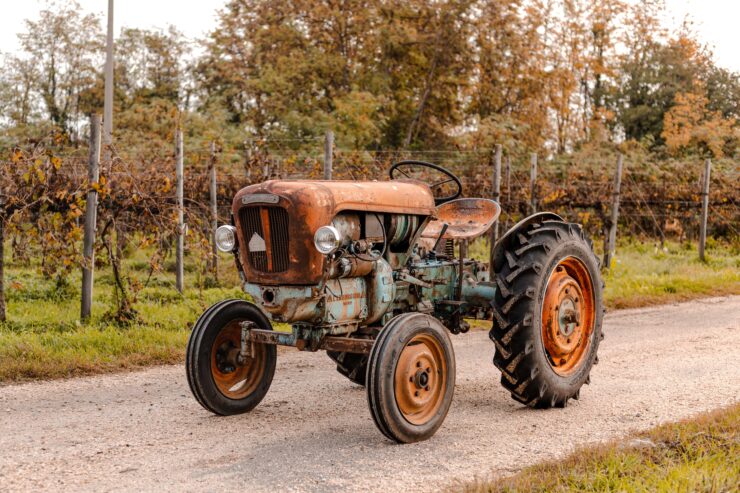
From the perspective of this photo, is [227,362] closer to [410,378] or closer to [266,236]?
[266,236]

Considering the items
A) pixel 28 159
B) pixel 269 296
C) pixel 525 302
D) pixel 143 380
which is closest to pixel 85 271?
pixel 28 159

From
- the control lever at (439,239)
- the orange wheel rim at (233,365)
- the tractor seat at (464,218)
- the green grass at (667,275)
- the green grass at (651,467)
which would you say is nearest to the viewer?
the green grass at (651,467)

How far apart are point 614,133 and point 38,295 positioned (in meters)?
27.5

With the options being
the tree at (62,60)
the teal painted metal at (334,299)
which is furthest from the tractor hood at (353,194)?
the tree at (62,60)

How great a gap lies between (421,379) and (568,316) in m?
1.54

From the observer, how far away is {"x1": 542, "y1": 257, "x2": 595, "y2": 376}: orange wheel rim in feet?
18.4

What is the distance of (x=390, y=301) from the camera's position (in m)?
5.16

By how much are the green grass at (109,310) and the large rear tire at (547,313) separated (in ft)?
10.2

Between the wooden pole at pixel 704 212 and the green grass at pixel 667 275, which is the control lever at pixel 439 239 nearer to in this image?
the green grass at pixel 667 275

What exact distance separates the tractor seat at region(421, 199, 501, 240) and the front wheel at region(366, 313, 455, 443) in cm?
137

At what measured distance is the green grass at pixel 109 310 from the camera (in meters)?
6.63

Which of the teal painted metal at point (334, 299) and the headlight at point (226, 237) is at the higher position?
the headlight at point (226, 237)

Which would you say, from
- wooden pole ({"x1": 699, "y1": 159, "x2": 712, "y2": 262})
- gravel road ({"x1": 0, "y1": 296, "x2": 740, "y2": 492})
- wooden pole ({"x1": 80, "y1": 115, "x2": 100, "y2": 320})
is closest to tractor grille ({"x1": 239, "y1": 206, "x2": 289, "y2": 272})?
gravel road ({"x1": 0, "y1": 296, "x2": 740, "y2": 492})

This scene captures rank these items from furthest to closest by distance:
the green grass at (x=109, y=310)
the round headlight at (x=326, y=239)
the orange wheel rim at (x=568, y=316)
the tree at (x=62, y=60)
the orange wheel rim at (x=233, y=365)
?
the tree at (x=62, y=60) < the green grass at (x=109, y=310) < the orange wheel rim at (x=568, y=316) < the orange wheel rim at (x=233, y=365) < the round headlight at (x=326, y=239)
